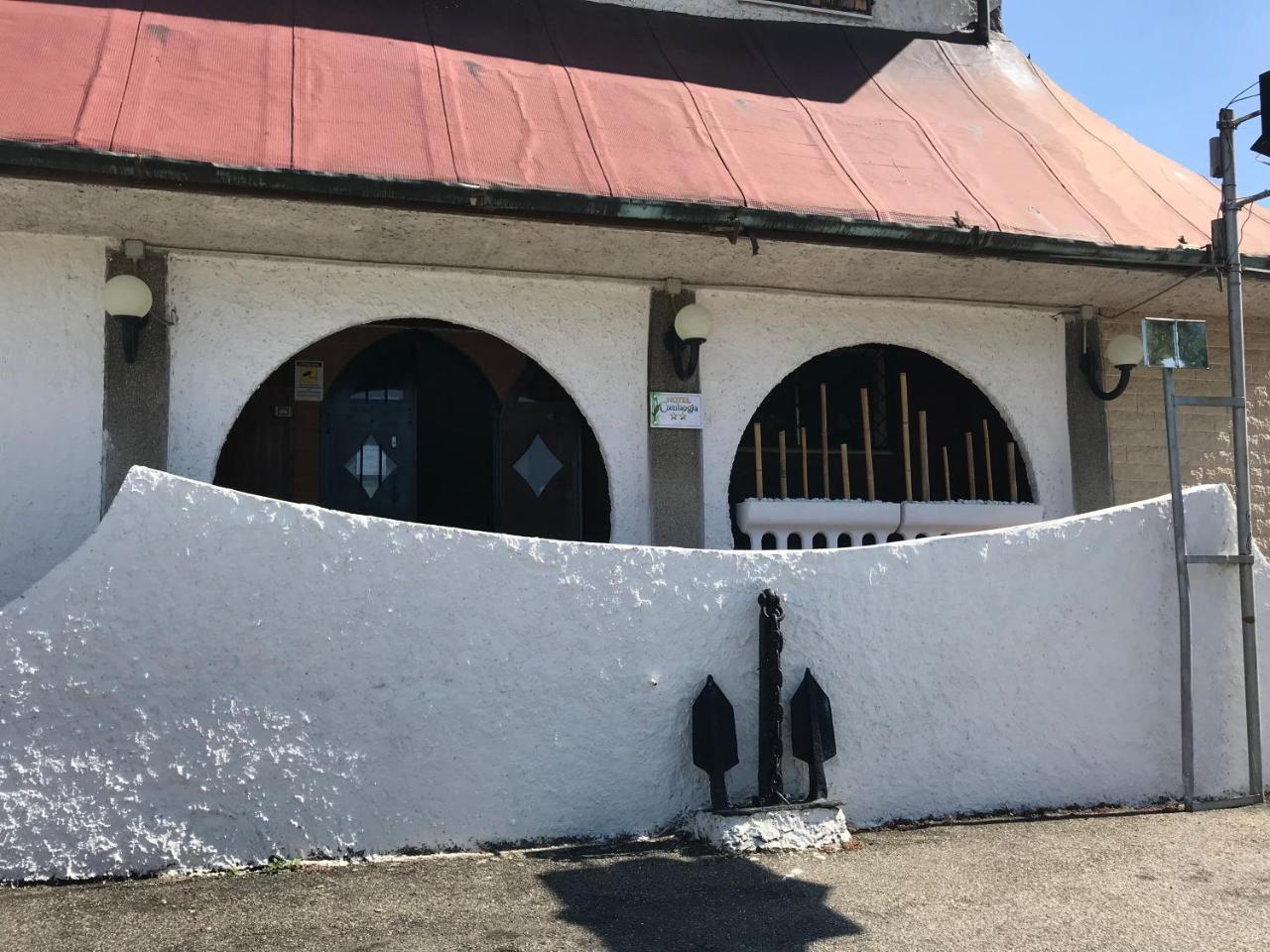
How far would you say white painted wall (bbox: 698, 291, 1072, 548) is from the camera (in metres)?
6.88

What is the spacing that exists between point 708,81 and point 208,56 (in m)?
2.85

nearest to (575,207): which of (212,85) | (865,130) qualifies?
(212,85)

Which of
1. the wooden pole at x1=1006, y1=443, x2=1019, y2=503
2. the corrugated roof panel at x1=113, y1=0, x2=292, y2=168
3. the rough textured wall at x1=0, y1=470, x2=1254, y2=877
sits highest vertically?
the corrugated roof panel at x1=113, y1=0, x2=292, y2=168

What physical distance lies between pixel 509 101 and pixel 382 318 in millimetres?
1346

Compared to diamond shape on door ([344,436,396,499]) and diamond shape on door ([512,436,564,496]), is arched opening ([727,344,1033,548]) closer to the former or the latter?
diamond shape on door ([512,436,564,496])

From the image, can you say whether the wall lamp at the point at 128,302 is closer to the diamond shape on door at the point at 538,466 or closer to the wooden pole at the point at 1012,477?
the diamond shape on door at the point at 538,466

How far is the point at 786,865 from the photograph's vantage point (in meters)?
4.65

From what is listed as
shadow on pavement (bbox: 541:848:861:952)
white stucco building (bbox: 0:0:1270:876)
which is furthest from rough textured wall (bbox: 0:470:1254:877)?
shadow on pavement (bbox: 541:848:861:952)

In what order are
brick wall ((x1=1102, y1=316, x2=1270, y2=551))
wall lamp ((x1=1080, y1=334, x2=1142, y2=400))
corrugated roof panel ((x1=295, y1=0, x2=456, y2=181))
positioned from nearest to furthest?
corrugated roof panel ((x1=295, y1=0, x2=456, y2=181))
wall lamp ((x1=1080, y1=334, x2=1142, y2=400))
brick wall ((x1=1102, y1=316, x2=1270, y2=551))

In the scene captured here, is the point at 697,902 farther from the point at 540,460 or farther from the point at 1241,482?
the point at 540,460

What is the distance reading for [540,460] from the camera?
28.0ft

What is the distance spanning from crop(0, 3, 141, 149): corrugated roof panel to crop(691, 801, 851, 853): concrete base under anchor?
382cm

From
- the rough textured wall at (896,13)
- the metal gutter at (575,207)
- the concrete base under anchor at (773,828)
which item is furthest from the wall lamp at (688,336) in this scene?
the concrete base under anchor at (773,828)

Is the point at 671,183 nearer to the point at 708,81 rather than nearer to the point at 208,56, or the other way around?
the point at 708,81
